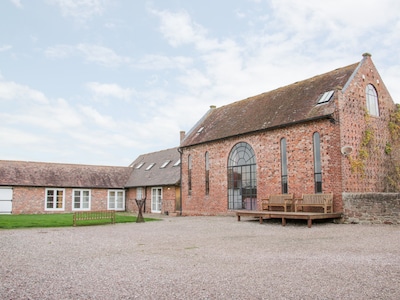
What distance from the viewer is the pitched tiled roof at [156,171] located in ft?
91.2

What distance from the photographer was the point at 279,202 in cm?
1766

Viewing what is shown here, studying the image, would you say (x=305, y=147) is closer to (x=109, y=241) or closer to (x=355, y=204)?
(x=355, y=204)

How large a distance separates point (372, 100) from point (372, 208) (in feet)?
20.7

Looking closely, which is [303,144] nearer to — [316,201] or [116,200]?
[316,201]

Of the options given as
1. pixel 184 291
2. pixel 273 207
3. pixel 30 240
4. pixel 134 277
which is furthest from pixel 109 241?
pixel 273 207

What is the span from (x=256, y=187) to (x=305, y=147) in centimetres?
386

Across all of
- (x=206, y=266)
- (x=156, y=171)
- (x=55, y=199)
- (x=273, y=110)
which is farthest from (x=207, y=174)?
(x=206, y=266)

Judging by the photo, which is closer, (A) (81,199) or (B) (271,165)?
(B) (271,165)

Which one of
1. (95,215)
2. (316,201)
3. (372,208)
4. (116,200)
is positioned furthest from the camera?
(116,200)

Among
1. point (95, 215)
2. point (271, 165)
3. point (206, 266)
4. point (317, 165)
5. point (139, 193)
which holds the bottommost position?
point (206, 266)

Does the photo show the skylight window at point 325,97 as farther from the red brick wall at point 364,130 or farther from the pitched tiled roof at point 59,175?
the pitched tiled roof at point 59,175

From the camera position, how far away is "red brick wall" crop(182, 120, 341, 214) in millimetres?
16156

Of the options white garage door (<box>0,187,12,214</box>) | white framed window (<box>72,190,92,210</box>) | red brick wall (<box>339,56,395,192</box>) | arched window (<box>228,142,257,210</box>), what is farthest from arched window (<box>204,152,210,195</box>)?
white garage door (<box>0,187,12,214</box>)

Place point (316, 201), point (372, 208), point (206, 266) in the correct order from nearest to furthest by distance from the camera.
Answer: point (206, 266), point (372, 208), point (316, 201)
